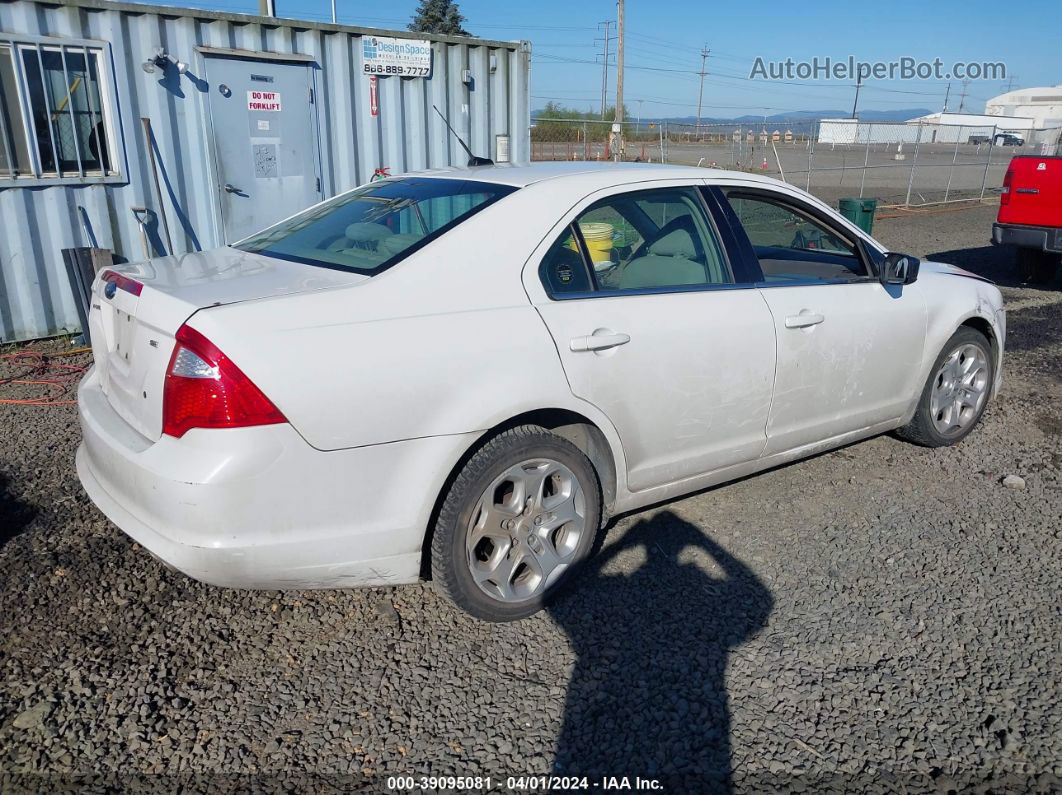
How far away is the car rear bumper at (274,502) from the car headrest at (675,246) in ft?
4.63

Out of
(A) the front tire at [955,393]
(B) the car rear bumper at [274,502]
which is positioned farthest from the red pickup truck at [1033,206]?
(B) the car rear bumper at [274,502]

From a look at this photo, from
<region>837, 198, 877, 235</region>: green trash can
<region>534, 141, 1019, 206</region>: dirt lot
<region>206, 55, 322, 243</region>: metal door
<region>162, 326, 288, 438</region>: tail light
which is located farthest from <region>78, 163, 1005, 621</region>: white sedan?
<region>534, 141, 1019, 206</region>: dirt lot

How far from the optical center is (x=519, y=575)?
3258mm

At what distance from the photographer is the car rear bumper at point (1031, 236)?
9617 mm

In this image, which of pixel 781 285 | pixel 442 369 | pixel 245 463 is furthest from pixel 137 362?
pixel 781 285

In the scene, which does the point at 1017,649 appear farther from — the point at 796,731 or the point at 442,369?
the point at 442,369

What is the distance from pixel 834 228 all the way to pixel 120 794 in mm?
3855

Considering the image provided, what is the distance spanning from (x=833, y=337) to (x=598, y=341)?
143cm

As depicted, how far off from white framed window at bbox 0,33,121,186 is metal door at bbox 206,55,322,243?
0.94m

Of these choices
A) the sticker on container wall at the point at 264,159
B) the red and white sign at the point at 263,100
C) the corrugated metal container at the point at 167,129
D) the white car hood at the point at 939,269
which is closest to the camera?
the white car hood at the point at 939,269

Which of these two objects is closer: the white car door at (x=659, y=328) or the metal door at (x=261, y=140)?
the white car door at (x=659, y=328)

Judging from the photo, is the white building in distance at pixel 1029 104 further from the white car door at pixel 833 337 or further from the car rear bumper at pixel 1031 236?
the white car door at pixel 833 337

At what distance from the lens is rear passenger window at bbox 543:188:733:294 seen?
3436mm

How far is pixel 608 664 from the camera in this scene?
9.88ft
